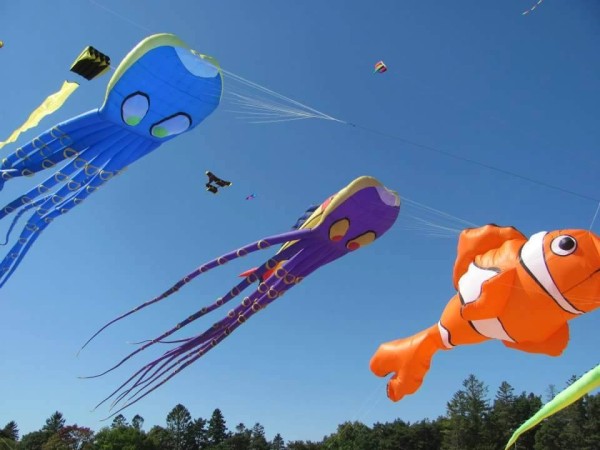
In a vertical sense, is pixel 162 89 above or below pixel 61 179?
above

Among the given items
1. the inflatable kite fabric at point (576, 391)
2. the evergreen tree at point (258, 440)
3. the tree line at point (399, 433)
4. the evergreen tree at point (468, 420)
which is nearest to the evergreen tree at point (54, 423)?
the tree line at point (399, 433)

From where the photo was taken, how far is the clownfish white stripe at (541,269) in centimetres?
516

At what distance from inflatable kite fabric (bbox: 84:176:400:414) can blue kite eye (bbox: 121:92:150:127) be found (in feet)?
9.19

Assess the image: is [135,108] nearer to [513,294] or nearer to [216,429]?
[513,294]

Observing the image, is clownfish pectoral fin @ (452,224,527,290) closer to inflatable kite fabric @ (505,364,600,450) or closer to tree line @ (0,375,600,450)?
inflatable kite fabric @ (505,364,600,450)

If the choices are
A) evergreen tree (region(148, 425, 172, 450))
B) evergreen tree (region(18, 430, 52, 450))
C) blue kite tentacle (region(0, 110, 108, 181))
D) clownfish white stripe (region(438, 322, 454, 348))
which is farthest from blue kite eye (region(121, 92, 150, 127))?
evergreen tree (region(18, 430, 52, 450))

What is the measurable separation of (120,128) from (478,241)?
622 cm

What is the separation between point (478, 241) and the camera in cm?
618

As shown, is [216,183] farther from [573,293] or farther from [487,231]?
[573,293]

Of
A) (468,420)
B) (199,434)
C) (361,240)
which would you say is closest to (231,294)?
(361,240)

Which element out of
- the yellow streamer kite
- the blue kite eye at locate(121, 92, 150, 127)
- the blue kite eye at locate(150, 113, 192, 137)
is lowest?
the blue kite eye at locate(150, 113, 192, 137)

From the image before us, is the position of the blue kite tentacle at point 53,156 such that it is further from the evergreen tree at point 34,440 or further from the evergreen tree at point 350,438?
the evergreen tree at point 34,440

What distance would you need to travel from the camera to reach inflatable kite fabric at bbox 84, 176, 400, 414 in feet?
24.0

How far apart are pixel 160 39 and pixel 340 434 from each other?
1982 inches
